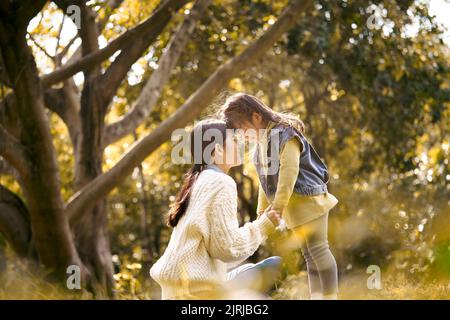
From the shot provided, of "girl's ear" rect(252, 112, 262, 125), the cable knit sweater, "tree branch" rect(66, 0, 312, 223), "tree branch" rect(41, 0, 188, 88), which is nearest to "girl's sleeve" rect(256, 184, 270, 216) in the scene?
"girl's ear" rect(252, 112, 262, 125)

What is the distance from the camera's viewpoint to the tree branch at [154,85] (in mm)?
8125

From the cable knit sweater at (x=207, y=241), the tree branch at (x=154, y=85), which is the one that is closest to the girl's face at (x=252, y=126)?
the cable knit sweater at (x=207, y=241)

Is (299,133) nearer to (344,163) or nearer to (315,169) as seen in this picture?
(315,169)

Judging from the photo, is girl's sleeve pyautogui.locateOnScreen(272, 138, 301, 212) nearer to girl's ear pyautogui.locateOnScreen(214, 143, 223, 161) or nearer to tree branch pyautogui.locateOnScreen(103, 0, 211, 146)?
girl's ear pyautogui.locateOnScreen(214, 143, 223, 161)

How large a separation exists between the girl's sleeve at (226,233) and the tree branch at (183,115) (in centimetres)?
387

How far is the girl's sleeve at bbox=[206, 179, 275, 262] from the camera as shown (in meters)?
3.18

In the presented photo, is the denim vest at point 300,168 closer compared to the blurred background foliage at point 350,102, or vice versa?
the denim vest at point 300,168

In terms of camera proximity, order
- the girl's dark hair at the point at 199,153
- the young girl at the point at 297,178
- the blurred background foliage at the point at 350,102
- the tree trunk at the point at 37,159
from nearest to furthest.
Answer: the girl's dark hair at the point at 199,153 < the young girl at the point at 297,178 < the tree trunk at the point at 37,159 < the blurred background foliage at the point at 350,102

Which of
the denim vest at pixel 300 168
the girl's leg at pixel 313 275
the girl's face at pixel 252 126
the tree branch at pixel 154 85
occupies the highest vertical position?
the tree branch at pixel 154 85

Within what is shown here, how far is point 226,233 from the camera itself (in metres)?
3.18

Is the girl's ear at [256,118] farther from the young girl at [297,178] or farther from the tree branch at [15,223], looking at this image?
the tree branch at [15,223]

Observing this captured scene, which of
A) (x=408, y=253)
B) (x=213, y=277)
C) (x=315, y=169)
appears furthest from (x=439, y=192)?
(x=213, y=277)

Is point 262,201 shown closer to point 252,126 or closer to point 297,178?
point 297,178

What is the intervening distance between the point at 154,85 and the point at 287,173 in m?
4.56
